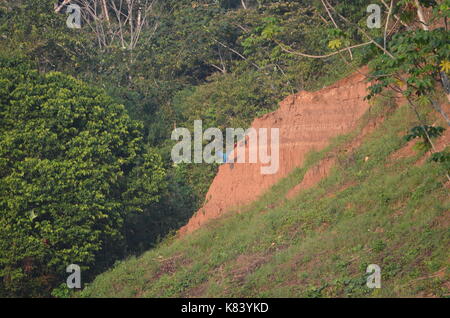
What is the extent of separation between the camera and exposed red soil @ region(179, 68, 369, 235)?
21938 millimetres

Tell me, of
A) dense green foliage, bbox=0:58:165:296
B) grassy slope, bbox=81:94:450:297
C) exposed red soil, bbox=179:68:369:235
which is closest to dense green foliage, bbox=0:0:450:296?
dense green foliage, bbox=0:58:165:296

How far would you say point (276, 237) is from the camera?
19.2 metres

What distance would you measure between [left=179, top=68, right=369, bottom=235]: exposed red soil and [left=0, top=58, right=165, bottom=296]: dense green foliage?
2.65 meters

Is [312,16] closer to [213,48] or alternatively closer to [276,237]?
[213,48]

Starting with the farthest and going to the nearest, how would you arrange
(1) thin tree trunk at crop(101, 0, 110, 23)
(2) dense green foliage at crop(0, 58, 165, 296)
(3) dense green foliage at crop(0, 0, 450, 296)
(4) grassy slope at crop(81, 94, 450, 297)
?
(1) thin tree trunk at crop(101, 0, 110, 23)
(2) dense green foliage at crop(0, 58, 165, 296)
(3) dense green foliage at crop(0, 0, 450, 296)
(4) grassy slope at crop(81, 94, 450, 297)

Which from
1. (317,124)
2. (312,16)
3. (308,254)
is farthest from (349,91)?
(312,16)

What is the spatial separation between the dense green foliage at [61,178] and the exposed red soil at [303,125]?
265 centimetres

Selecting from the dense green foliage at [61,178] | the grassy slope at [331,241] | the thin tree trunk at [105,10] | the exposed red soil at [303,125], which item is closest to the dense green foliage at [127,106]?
the dense green foliage at [61,178]

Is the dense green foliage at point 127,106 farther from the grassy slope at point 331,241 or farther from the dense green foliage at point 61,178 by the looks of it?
the grassy slope at point 331,241

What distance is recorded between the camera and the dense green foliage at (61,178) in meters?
21.4

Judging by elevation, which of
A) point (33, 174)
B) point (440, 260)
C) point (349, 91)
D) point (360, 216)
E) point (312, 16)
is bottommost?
point (440, 260)

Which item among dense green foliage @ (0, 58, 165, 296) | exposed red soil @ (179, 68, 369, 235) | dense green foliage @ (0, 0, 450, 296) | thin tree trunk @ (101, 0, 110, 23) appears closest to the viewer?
dense green foliage @ (0, 0, 450, 296)

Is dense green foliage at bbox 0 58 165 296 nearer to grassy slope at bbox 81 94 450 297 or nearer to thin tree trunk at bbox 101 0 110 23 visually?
grassy slope at bbox 81 94 450 297

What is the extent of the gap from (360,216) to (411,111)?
3.62 m
